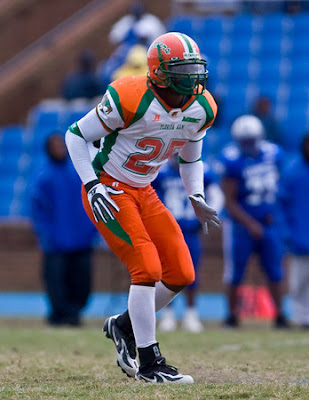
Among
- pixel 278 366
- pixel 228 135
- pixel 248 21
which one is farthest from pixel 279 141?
pixel 278 366

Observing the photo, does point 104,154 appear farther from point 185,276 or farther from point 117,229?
point 185,276

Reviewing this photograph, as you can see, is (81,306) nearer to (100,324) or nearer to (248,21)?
(100,324)

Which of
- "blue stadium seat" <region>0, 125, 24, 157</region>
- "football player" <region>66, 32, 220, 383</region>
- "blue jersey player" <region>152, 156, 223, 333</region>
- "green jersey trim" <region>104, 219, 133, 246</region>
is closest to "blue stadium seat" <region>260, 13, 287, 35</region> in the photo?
"blue stadium seat" <region>0, 125, 24, 157</region>

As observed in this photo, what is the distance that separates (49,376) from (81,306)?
4419 mm

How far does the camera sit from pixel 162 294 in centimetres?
523

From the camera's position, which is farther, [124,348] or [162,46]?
[124,348]

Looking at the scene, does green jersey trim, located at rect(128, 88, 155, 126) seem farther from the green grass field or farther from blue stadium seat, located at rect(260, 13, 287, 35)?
blue stadium seat, located at rect(260, 13, 287, 35)

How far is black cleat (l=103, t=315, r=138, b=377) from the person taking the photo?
16.7 ft

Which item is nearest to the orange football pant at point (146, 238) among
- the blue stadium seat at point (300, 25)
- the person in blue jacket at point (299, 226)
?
the person in blue jacket at point (299, 226)

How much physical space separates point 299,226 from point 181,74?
4692 millimetres

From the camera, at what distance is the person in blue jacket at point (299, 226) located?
9.24 meters

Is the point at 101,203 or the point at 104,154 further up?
the point at 104,154

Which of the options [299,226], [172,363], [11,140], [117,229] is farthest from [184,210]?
[11,140]

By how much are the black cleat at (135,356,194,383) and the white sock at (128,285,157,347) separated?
12cm
